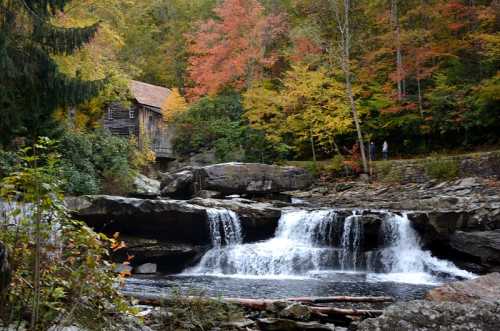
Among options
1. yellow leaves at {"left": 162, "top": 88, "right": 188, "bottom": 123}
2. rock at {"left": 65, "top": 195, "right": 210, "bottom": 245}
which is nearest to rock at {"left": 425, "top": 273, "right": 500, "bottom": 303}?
rock at {"left": 65, "top": 195, "right": 210, "bottom": 245}

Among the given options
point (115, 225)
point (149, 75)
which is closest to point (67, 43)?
point (115, 225)

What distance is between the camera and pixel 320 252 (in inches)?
537

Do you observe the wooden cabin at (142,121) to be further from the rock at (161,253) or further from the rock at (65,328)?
the rock at (65,328)

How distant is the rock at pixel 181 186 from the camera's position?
20.6m

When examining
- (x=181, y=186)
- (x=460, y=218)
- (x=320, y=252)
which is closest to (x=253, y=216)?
(x=320, y=252)

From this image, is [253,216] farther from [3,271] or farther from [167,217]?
[3,271]

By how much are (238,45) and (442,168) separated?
46.3 feet

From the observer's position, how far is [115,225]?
14.4 metres

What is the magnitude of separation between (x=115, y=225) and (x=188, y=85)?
24936mm

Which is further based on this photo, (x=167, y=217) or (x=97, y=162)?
(x=97, y=162)

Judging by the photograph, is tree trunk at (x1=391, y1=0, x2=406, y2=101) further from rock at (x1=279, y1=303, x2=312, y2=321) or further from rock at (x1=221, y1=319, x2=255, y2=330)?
rock at (x1=221, y1=319, x2=255, y2=330)

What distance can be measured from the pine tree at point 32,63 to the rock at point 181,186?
347 inches

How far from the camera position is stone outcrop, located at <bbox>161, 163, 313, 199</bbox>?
2000 centimetres

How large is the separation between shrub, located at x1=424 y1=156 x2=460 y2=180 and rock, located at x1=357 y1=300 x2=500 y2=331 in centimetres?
1653
